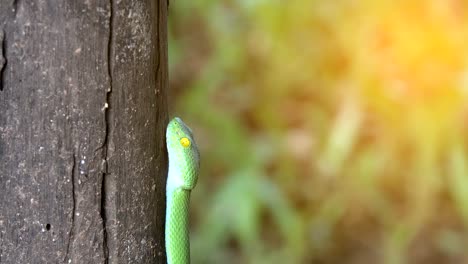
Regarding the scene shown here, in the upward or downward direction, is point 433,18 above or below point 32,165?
above

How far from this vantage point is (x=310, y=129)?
14.5 ft

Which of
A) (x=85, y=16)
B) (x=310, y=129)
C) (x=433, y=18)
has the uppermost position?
(x=433, y=18)

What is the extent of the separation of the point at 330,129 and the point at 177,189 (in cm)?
247

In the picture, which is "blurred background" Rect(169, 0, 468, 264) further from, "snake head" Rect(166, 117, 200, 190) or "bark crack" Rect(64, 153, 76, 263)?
"bark crack" Rect(64, 153, 76, 263)

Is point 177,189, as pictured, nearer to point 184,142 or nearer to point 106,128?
point 184,142

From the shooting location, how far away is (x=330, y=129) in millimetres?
3875

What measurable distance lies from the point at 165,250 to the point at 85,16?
1.65 ft

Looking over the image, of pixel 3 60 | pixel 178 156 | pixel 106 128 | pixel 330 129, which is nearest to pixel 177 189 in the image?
pixel 178 156

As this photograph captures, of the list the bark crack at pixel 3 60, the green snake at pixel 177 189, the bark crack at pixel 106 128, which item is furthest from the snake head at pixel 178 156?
the bark crack at pixel 3 60

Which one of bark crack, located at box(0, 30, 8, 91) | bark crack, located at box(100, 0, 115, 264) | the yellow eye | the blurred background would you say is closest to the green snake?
the yellow eye

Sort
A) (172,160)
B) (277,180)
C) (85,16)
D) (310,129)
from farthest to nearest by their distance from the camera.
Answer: (310,129) < (277,180) < (172,160) < (85,16)

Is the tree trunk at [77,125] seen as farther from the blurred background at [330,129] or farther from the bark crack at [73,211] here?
the blurred background at [330,129]

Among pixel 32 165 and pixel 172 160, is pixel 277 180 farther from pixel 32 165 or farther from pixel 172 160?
pixel 32 165

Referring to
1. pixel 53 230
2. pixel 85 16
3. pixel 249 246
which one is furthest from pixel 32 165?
pixel 249 246
